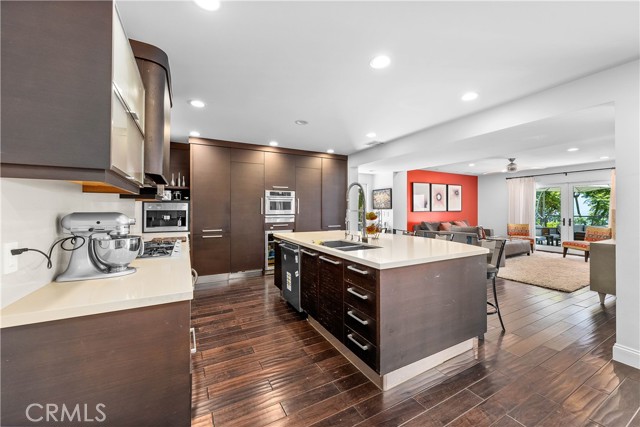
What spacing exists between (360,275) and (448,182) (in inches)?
304

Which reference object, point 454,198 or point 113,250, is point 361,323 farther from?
point 454,198

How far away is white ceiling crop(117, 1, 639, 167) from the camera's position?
1580 millimetres

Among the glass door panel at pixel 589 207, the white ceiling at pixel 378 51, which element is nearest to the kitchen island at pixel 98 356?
the white ceiling at pixel 378 51

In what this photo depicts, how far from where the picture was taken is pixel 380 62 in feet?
6.94

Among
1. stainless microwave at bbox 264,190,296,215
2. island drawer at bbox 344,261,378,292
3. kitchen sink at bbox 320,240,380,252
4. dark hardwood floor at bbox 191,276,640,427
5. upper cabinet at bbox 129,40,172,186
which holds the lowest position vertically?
dark hardwood floor at bbox 191,276,640,427

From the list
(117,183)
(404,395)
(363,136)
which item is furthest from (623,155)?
(117,183)

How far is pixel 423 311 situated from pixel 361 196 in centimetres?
124

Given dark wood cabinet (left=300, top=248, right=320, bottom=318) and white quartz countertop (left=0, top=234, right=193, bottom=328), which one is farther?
dark wood cabinet (left=300, top=248, right=320, bottom=318)

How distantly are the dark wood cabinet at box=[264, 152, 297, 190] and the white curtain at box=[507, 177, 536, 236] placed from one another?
23.1ft


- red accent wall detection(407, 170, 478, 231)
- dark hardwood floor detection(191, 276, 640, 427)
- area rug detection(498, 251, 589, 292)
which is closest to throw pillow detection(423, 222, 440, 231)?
red accent wall detection(407, 170, 478, 231)

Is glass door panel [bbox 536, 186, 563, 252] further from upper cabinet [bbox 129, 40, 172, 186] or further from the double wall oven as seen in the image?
upper cabinet [bbox 129, 40, 172, 186]

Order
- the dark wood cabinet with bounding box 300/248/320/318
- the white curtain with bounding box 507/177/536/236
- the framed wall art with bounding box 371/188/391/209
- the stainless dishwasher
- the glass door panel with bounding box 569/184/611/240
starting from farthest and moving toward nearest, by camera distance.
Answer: the white curtain with bounding box 507/177/536/236
the framed wall art with bounding box 371/188/391/209
the glass door panel with bounding box 569/184/611/240
the stainless dishwasher
the dark wood cabinet with bounding box 300/248/320/318

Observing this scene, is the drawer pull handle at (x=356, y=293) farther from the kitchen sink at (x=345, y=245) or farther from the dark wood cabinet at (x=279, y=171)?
the dark wood cabinet at (x=279, y=171)

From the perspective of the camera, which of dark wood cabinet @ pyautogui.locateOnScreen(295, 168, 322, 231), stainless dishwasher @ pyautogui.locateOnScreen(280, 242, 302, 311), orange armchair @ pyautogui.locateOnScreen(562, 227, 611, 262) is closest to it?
stainless dishwasher @ pyautogui.locateOnScreen(280, 242, 302, 311)
